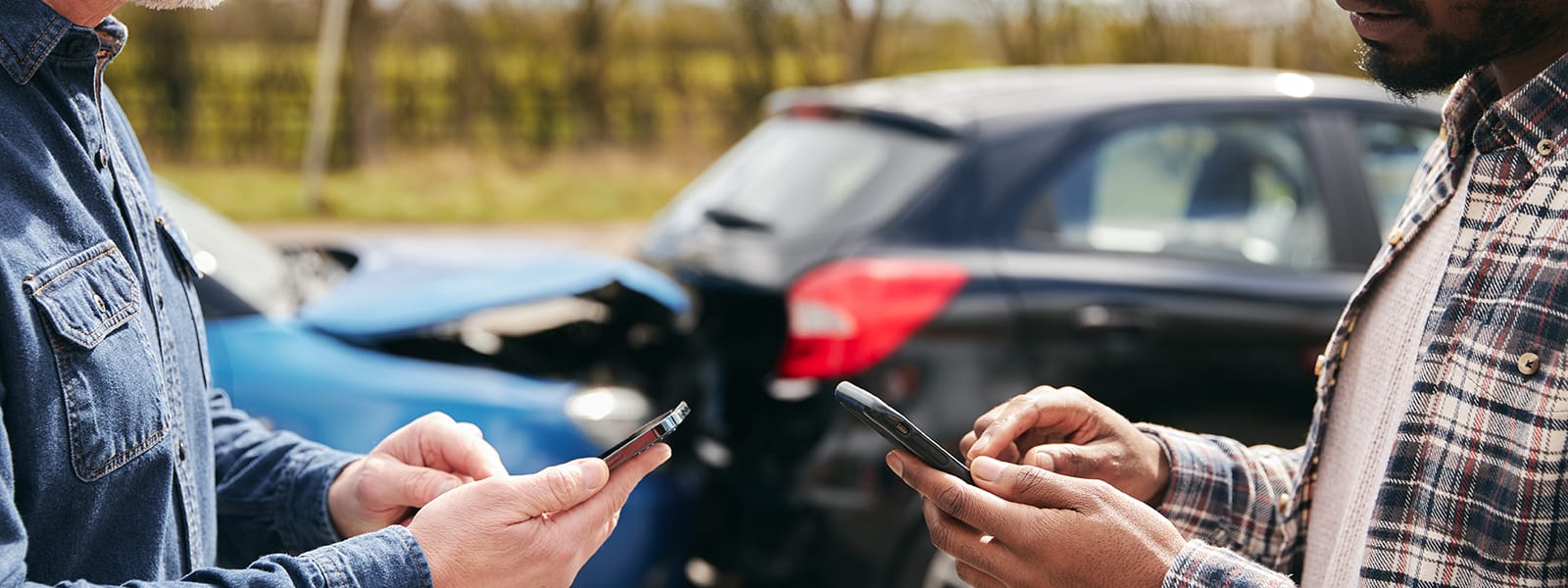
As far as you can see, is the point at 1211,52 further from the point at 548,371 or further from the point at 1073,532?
the point at 1073,532

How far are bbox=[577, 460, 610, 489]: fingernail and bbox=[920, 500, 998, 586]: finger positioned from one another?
379 mm

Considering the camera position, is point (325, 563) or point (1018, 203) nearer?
point (325, 563)

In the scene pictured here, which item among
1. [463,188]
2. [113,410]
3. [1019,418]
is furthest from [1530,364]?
[463,188]

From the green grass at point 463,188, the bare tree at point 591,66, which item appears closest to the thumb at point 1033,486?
the green grass at point 463,188

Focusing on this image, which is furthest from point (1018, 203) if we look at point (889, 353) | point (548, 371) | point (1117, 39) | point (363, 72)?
point (1117, 39)

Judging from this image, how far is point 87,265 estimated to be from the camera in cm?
134

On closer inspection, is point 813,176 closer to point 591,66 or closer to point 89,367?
point 89,367

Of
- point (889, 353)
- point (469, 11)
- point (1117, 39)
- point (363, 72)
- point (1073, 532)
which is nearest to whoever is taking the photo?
point (1073, 532)

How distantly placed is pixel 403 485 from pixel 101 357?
1.54ft

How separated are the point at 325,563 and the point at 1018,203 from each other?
8.00 feet

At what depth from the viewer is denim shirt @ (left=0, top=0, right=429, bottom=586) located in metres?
1.25

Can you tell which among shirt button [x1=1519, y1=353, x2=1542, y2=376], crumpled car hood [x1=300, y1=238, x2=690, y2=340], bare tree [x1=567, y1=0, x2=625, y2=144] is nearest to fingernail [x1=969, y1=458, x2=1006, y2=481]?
shirt button [x1=1519, y1=353, x2=1542, y2=376]

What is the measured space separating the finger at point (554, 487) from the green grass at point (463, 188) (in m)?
10.7

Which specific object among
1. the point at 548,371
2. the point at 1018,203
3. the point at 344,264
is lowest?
the point at 548,371
